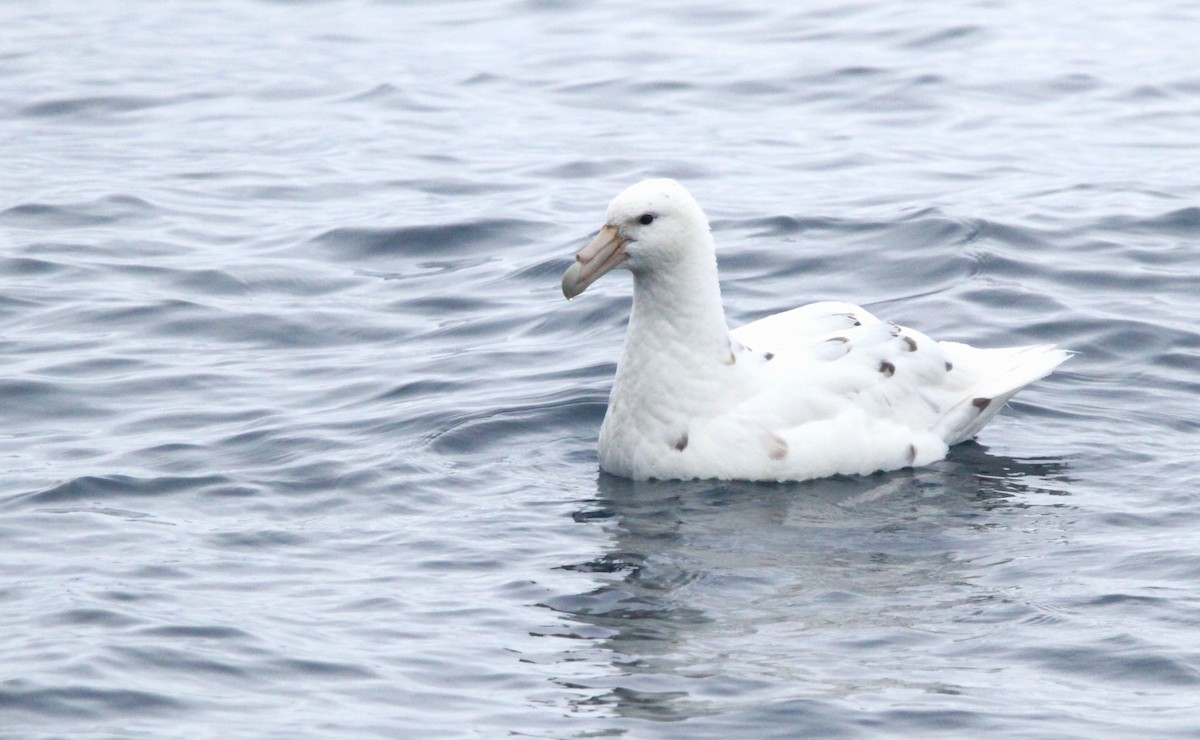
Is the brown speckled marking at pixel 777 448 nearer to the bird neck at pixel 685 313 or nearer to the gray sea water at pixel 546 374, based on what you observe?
the gray sea water at pixel 546 374

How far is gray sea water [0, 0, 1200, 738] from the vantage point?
8.20 m

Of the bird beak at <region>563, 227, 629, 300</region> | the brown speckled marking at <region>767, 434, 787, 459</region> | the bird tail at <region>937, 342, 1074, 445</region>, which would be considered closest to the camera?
the bird beak at <region>563, 227, 629, 300</region>

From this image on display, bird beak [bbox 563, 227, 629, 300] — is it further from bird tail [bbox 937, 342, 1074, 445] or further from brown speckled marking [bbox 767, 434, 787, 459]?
bird tail [bbox 937, 342, 1074, 445]

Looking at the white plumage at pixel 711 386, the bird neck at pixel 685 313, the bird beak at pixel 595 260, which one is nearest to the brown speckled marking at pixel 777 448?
the white plumage at pixel 711 386

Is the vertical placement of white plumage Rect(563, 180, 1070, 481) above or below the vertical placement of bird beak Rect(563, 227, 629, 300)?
below

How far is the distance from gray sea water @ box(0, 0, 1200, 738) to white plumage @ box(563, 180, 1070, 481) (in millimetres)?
213

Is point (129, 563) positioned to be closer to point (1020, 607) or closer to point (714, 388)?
point (714, 388)

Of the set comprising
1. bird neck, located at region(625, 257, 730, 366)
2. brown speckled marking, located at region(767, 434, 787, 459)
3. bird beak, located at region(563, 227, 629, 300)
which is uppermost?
bird beak, located at region(563, 227, 629, 300)

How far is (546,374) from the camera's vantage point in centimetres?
1286

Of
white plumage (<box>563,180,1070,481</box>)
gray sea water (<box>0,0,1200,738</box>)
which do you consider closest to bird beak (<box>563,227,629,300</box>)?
white plumage (<box>563,180,1070,481</box>)

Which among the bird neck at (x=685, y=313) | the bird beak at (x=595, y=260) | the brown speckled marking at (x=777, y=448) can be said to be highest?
the bird beak at (x=595, y=260)

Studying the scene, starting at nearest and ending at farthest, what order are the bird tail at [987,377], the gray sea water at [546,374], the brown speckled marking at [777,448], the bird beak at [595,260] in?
the gray sea water at [546,374] < the bird beak at [595,260] < the brown speckled marking at [777,448] < the bird tail at [987,377]

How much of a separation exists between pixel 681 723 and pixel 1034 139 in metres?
12.2

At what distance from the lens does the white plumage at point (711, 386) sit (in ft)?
34.2
